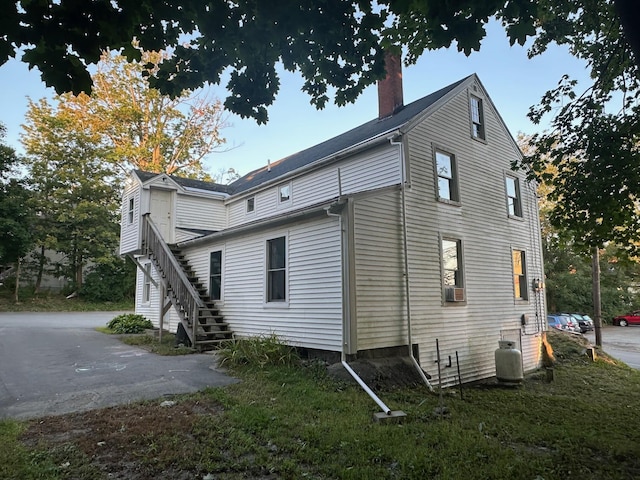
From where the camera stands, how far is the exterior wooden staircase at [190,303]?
37.2 ft

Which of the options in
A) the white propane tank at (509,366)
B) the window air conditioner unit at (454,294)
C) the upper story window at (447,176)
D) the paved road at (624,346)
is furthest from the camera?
the paved road at (624,346)

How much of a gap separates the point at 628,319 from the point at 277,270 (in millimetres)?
36322

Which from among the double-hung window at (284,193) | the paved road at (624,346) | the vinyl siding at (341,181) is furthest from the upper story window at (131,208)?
the paved road at (624,346)

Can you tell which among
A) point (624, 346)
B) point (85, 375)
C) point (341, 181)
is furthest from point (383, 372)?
point (624, 346)

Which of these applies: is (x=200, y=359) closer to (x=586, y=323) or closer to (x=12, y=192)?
(x=12, y=192)

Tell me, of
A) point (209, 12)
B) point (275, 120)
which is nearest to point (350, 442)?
point (275, 120)

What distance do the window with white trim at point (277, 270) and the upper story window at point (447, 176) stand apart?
4782 millimetres

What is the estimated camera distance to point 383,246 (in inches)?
368

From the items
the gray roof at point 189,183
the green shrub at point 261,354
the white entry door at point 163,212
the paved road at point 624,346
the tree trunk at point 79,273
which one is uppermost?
the gray roof at point 189,183

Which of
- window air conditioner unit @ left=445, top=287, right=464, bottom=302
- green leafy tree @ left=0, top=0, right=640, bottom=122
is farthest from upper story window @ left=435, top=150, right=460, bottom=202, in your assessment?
green leafy tree @ left=0, top=0, right=640, bottom=122

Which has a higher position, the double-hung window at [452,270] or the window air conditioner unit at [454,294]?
the double-hung window at [452,270]

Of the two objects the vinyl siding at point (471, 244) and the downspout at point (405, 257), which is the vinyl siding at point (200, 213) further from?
the vinyl siding at point (471, 244)

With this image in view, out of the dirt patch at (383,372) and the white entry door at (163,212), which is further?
the white entry door at (163,212)

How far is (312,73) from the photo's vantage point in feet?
17.9
